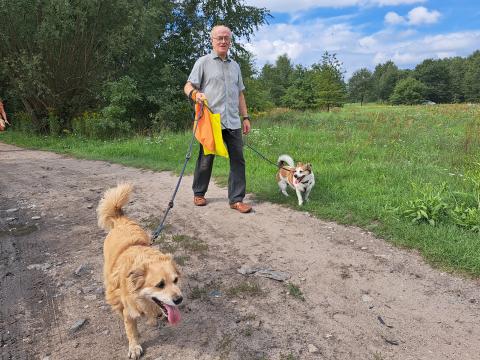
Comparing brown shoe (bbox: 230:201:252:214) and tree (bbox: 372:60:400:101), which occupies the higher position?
tree (bbox: 372:60:400:101)

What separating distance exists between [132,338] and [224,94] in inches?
145

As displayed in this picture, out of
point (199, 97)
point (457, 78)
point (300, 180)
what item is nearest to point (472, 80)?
point (457, 78)

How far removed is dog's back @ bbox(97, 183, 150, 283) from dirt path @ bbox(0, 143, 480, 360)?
0.55 metres

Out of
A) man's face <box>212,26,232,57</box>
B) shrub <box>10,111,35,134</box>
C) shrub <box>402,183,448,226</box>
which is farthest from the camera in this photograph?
shrub <box>10,111,35,134</box>

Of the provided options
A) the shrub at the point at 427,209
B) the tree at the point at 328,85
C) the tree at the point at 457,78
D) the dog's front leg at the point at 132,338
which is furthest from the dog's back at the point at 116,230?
the tree at the point at 457,78

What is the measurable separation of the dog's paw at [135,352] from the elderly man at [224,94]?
3114 mm

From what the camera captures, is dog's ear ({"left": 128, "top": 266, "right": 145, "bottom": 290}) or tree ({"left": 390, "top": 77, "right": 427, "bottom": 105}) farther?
tree ({"left": 390, "top": 77, "right": 427, "bottom": 105})

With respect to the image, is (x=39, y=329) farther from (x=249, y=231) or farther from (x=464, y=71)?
(x=464, y=71)

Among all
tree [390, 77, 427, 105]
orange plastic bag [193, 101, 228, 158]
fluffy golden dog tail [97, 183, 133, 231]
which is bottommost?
fluffy golden dog tail [97, 183, 133, 231]

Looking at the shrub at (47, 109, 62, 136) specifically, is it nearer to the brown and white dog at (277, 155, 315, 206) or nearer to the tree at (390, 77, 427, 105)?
the brown and white dog at (277, 155, 315, 206)

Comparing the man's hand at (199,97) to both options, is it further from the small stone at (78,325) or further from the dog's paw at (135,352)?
the dog's paw at (135,352)

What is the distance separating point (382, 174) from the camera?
7.06 meters

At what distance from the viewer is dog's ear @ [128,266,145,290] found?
2.61 meters

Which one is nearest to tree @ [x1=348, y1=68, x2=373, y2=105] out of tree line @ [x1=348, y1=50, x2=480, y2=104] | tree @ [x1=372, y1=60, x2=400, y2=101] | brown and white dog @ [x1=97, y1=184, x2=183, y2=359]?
tree @ [x1=372, y1=60, x2=400, y2=101]
